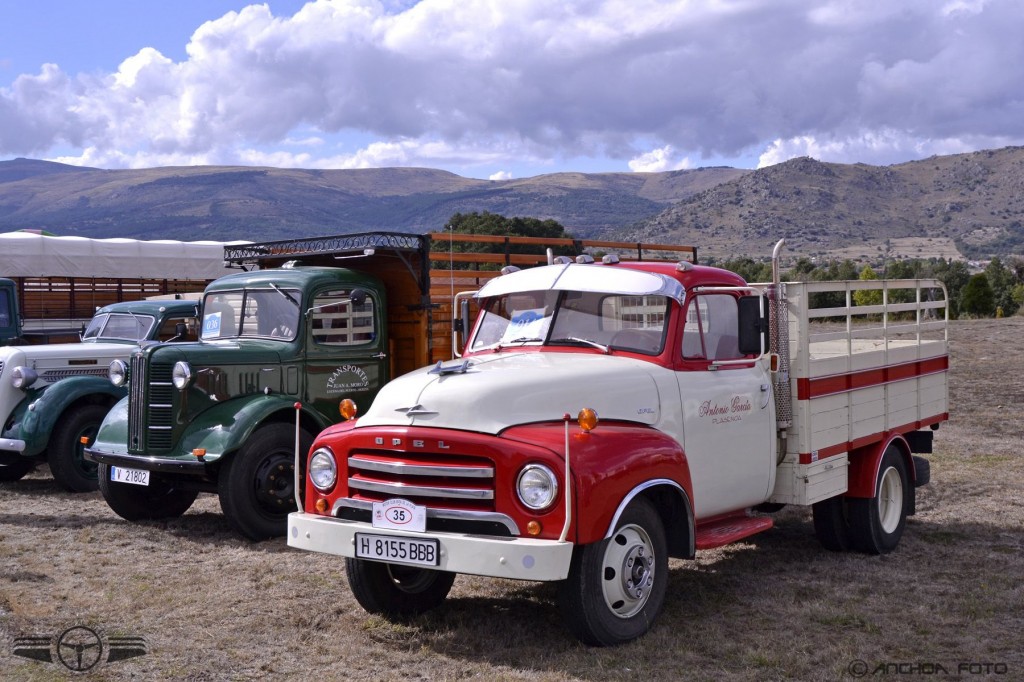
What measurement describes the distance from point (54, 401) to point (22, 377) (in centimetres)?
57

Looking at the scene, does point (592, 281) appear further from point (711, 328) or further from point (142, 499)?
point (142, 499)

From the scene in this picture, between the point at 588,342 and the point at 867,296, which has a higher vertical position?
the point at 867,296

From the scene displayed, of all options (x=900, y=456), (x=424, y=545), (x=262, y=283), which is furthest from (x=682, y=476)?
(x=262, y=283)

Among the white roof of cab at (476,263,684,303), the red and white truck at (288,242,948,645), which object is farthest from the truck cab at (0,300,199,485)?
the red and white truck at (288,242,948,645)

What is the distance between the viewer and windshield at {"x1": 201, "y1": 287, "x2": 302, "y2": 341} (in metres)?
9.38

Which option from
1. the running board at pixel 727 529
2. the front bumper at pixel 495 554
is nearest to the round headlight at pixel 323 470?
the front bumper at pixel 495 554

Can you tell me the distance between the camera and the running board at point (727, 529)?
20.0 ft

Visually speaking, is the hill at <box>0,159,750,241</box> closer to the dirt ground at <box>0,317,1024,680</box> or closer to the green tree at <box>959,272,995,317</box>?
the green tree at <box>959,272,995,317</box>

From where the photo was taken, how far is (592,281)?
21.3ft

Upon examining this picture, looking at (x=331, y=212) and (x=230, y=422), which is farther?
(x=331, y=212)

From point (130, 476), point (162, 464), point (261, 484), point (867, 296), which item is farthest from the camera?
point (867, 296)

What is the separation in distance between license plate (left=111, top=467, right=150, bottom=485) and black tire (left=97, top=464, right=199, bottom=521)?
17 centimetres

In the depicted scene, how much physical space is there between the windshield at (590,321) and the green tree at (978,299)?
1438 inches

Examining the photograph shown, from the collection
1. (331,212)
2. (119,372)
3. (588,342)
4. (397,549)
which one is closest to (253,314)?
(119,372)
